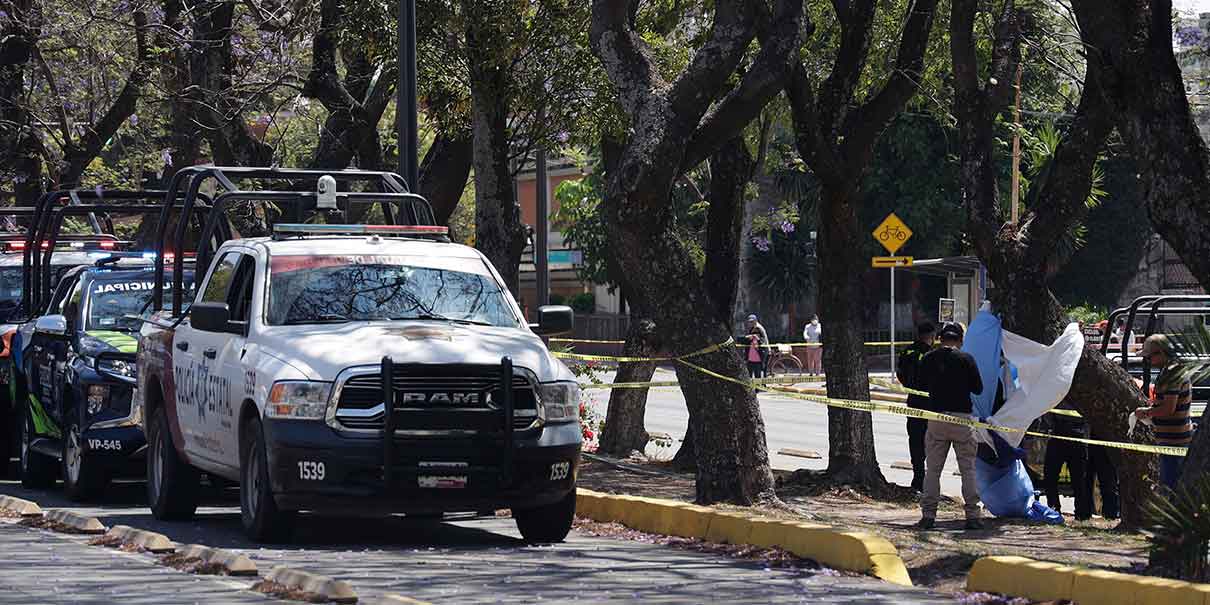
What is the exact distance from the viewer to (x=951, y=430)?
14.2 m

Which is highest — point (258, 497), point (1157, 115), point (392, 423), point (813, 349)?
point (1157, 115)

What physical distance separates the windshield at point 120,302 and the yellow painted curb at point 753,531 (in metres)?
4.49

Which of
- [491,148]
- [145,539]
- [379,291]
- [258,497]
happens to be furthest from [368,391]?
[491,148]

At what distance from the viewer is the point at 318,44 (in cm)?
2314

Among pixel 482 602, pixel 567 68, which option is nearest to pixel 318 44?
pixel 567 68

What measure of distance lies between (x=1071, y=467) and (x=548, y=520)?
6.08 meters

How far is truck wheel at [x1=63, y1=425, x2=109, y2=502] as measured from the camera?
49.2ft

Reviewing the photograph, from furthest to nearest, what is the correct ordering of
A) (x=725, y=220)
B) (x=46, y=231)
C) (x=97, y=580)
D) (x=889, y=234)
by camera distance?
(x=889, y=234)
(x=725, y=220)
(x=46, y=231)
(x=97, y=580)

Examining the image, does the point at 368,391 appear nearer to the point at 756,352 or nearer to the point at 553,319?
the point at 553,319

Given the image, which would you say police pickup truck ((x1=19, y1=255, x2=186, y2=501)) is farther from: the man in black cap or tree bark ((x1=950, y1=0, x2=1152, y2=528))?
tree bark ((x1=950, y1=0, x2=1152, y2=528))

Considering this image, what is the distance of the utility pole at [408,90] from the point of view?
1753 cm

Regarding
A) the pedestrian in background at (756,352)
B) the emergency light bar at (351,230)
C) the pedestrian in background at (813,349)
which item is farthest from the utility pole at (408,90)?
the pedestrian in background at (813,349)

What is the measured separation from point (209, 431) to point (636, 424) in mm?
9101

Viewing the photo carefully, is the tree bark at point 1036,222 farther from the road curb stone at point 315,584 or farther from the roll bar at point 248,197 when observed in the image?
the road curb stone at point 315,584
